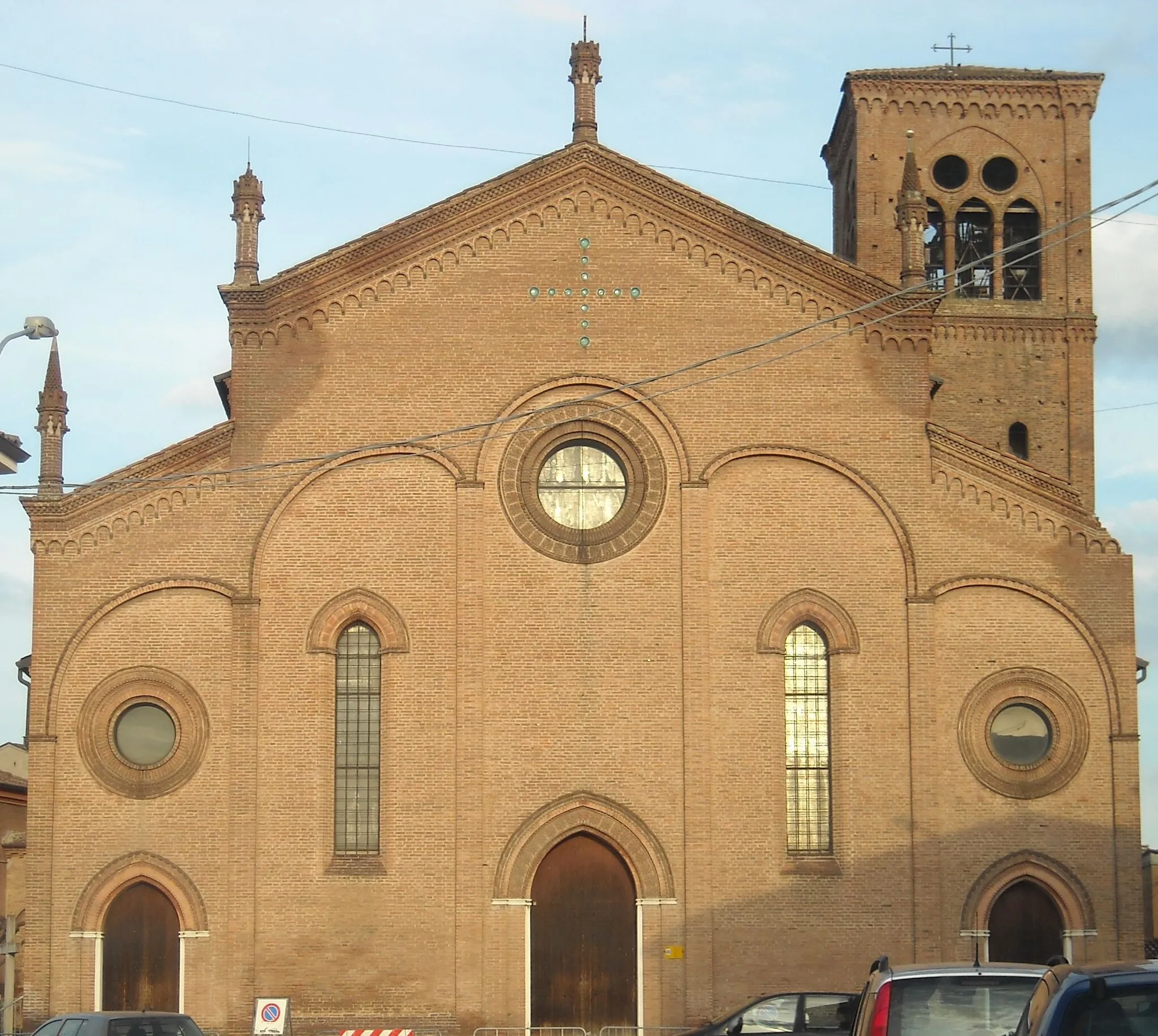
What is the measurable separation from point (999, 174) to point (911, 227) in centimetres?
923

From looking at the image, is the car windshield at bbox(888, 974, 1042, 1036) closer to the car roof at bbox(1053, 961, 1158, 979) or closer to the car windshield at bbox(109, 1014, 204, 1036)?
the car roof at bbox(1053, 961, 1158, 979)

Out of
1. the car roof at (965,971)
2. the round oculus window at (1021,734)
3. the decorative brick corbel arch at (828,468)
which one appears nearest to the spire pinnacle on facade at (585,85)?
the decorative brick corbel arch at (828,468)

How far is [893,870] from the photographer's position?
29.4m

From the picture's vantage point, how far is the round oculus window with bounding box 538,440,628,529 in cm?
3053

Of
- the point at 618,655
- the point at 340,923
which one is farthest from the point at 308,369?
the point at 340,923

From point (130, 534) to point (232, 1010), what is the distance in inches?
286

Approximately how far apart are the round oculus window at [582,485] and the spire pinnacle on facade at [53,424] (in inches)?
292

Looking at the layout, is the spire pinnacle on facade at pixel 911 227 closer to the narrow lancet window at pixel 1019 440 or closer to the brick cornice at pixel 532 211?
the brick cornice at pixel 532 211

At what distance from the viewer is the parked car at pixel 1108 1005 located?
388 inches

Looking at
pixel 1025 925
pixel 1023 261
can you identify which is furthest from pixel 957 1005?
pixel 1023 261

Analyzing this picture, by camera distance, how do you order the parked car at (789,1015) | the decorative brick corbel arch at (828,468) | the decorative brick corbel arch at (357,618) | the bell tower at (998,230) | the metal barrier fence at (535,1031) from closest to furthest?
the parked car at (789,1015)
the metal barrier fence at (535,1031)
the decorative brick corbel arch at (357,618)
the decorative brick corbel arch at (828,468)
the bell tower at (998,230)

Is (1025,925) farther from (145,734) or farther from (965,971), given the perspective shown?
(965,971)

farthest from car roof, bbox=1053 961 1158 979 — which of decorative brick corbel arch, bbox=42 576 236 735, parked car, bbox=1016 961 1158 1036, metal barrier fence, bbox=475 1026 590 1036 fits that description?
decorative brick corbel arch, bbox=42 576 236 735

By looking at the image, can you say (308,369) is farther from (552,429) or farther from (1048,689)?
(1048,689)
